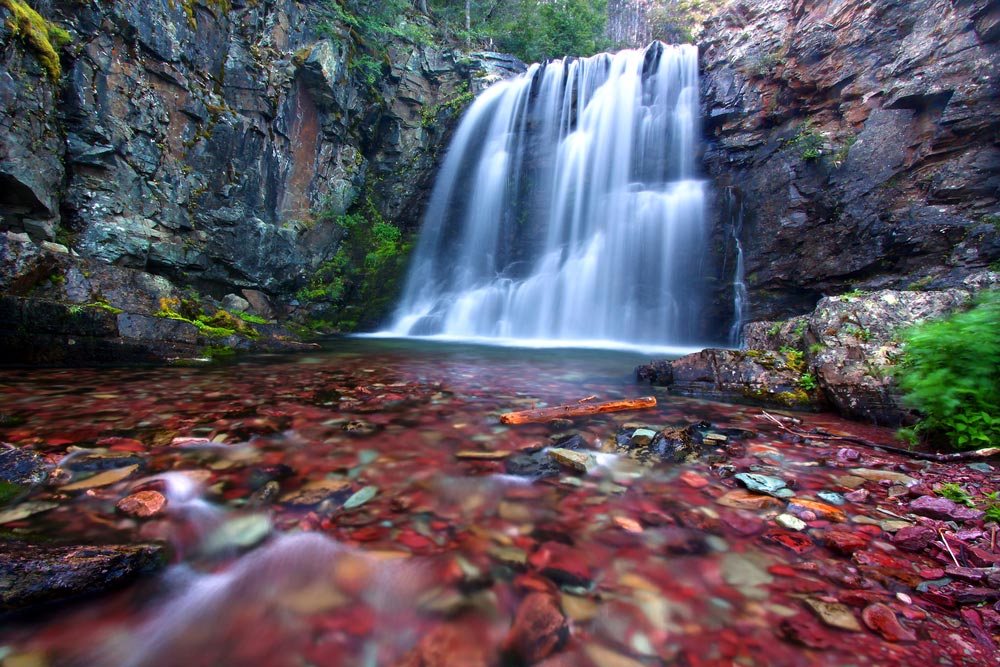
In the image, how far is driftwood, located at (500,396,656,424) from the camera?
3.23 meters

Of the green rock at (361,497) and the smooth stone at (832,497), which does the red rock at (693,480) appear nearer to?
the smooth stone at (832,497)

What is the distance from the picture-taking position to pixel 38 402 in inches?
132

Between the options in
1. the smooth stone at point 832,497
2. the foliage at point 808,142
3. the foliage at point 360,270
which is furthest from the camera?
the foliage at point 360,270

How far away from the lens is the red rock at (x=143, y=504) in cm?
177

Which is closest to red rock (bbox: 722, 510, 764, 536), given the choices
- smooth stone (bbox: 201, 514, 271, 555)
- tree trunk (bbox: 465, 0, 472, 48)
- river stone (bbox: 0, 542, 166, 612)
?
smooth stone (bbox: 201, 514, 271, 555)

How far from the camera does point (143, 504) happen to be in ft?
5.98

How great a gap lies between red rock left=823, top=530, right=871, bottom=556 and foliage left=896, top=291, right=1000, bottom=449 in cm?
140

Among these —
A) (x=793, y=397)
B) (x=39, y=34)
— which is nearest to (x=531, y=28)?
(x=39, y=34)

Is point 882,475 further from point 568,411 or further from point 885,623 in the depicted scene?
point 568,411

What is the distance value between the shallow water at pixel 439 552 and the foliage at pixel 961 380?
0.42 metres

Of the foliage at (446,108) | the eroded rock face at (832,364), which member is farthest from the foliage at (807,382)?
the foliage at (446,108)

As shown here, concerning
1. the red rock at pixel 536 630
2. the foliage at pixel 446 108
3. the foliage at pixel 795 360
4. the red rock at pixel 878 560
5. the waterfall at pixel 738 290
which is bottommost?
the red rock at pixel 536 630

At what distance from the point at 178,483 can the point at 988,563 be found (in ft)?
10.9

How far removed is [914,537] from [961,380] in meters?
1.44
